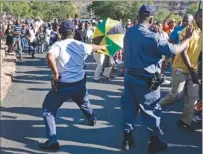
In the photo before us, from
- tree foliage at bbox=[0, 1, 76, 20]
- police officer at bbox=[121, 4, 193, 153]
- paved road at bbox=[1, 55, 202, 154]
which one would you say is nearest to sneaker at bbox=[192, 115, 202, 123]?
paved road at bbox=[1, 55, 202, 154]

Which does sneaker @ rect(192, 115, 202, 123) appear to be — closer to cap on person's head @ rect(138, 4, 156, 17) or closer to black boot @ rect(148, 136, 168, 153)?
black boot @ rect(148, 136, 168, 153)

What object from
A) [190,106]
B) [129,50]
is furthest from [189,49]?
[129,50]

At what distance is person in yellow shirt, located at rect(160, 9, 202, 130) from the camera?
529cm

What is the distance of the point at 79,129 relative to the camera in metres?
5.56

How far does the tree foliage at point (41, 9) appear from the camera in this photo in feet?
128

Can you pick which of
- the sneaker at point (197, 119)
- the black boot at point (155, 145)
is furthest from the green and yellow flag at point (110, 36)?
the black boot at point (155, 145)

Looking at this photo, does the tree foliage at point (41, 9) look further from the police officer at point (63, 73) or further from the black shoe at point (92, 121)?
the police officer at point (63, 73)

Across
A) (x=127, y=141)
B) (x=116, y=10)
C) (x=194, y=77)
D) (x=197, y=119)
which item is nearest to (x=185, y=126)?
(x=197, y=119)

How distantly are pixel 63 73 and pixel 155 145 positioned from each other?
1.46 m

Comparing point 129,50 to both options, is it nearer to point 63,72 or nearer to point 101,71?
point 63,72

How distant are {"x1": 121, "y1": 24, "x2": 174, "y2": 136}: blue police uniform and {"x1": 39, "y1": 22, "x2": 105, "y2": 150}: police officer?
66 cm

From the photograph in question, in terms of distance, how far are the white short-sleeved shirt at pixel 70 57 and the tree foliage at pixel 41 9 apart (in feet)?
104

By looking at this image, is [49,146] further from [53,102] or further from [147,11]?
[147,11]

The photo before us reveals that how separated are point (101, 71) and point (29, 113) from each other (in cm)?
396
